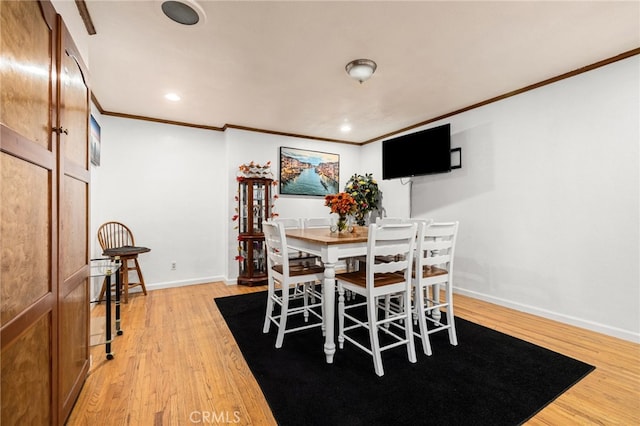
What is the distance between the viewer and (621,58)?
2.46 m

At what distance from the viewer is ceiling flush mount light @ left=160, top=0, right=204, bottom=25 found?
180 centimetres

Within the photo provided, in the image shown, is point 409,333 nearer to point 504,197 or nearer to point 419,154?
point 504,197

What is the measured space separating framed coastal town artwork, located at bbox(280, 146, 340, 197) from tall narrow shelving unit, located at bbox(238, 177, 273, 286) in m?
0.50

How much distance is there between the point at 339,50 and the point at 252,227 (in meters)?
2.73

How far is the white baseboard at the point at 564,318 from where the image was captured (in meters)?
2.44

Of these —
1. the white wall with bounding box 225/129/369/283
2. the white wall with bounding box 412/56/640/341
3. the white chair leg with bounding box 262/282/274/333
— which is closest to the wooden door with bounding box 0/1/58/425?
the white chair leg with bounding box 262/282/274/333

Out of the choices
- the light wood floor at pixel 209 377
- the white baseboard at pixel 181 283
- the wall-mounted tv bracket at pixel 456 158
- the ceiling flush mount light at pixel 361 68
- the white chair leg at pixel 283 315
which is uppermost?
the ceiling flush mount light at pixel 361 68

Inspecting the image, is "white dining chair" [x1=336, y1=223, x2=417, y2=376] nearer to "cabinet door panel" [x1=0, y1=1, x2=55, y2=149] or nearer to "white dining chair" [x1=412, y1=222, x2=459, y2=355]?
"white dining chair" [x1=412, y1=222, x2=459, y2=355]

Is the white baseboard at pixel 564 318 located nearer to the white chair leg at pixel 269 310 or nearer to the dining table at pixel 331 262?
the dining table at pixel 331 262

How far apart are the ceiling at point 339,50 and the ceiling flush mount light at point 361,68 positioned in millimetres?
84

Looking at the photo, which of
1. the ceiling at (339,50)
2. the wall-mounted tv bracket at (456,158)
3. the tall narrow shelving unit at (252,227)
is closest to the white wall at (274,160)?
the tall narrow shelving unit at (252,227)

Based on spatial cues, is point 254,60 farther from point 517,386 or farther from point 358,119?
point 517,386

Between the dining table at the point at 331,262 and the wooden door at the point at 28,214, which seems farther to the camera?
the dining table at the point at 331,262

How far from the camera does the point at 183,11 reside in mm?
1876
